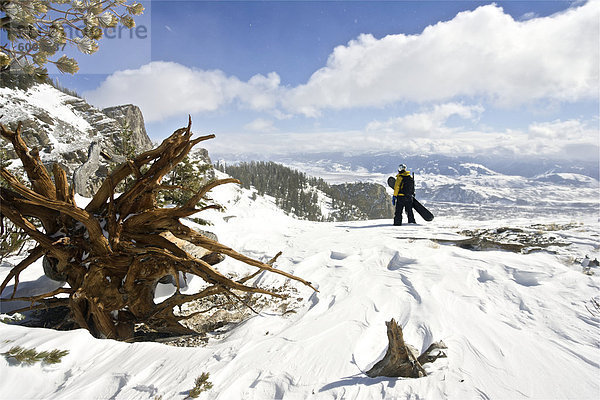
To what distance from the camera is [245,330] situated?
3.11 metres

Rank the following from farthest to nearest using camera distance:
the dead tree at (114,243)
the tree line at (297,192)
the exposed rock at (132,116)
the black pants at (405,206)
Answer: the tree line at (297,192) → the exposed rock at (132,116) → the black pants at (405,206) → the dead tree at (114,243)

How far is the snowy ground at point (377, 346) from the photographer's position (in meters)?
2.01

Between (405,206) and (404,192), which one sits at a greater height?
(404,192)

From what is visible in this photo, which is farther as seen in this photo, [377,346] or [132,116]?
[132,116]

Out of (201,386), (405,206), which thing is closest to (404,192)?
(405,206)

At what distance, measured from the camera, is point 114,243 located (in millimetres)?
3240

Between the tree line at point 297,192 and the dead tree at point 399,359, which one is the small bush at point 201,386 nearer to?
the dead tree at point 399,359

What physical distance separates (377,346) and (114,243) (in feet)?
10.2

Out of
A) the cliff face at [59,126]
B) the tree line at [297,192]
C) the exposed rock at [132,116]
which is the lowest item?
the tree line at [297,192]

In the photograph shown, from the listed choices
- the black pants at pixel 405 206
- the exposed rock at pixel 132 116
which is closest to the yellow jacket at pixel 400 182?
the black pants at pixel 405 206

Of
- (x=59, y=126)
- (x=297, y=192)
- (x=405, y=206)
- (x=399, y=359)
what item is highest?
(x=59, y=126)

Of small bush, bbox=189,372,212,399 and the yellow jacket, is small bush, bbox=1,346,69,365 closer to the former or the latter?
small bush, bbox=189,372,212,399

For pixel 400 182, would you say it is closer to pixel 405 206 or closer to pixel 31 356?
pixel 405 206

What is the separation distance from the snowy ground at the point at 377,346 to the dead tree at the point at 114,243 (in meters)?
0.70
